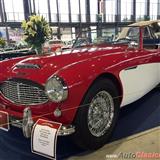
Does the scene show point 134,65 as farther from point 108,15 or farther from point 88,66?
point 108,15

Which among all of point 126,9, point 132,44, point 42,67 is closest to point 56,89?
point 42,67

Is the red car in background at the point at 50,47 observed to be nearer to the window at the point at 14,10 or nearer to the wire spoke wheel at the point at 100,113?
the wire spoke wheel at the point at 100,113

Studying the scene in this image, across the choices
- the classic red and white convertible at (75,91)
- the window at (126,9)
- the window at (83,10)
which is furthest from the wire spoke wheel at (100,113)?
the window at (126,9)

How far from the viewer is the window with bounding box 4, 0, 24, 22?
612 inches

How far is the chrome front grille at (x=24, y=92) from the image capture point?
81.0 inches

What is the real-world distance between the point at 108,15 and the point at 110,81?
18338mm

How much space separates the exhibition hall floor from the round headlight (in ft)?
1.79

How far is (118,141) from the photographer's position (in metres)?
2.35

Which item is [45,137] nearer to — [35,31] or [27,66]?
[27,66]

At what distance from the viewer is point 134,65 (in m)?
2.63

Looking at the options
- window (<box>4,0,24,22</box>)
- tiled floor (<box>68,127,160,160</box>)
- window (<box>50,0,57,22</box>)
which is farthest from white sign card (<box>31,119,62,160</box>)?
window (<box>50,0,57,22</box>)

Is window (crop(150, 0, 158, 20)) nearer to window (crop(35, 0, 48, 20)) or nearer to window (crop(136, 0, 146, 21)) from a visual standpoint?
window (crop(136, 0, 146, 21))

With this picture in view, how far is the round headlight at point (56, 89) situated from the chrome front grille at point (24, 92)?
10 centimetres

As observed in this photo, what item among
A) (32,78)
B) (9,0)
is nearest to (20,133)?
(32,78)
